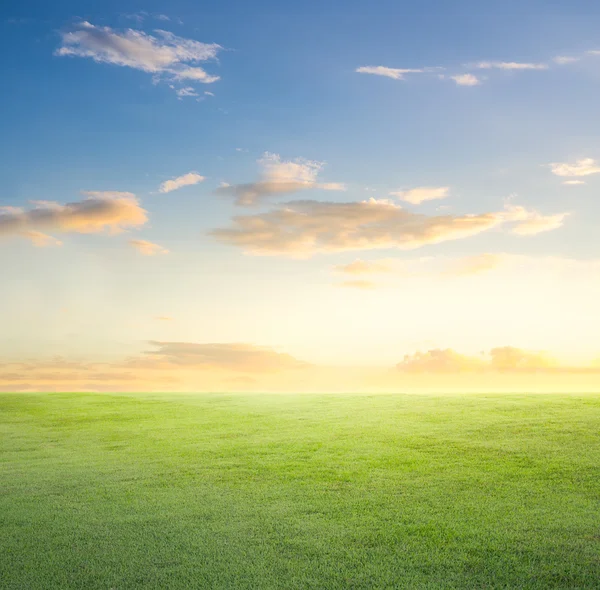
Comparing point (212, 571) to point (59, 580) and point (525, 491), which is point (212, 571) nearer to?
point (59, 580)

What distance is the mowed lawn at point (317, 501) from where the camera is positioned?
7055mm

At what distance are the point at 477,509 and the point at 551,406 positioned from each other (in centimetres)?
962

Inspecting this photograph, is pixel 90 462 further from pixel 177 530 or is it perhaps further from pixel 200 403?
pixel 200 403

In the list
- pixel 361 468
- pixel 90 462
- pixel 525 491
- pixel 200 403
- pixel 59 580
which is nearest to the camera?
pixel 59 580

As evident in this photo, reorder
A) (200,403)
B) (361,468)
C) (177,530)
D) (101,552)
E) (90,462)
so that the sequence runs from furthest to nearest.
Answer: (200,403)
(90,462)
(361,468)
(177,530)
(101,552)

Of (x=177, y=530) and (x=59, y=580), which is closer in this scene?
(x=59, y=580)

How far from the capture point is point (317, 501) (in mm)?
9742

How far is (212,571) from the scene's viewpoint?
23.3 feet

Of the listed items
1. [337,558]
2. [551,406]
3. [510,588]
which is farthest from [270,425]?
[510,588]

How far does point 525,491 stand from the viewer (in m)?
9.90

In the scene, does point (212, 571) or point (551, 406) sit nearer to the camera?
point (212, 571)

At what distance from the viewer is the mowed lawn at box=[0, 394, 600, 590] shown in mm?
7055

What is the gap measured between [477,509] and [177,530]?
4.67 metres

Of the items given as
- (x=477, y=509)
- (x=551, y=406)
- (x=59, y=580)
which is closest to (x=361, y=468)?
(x=477, y=509)
